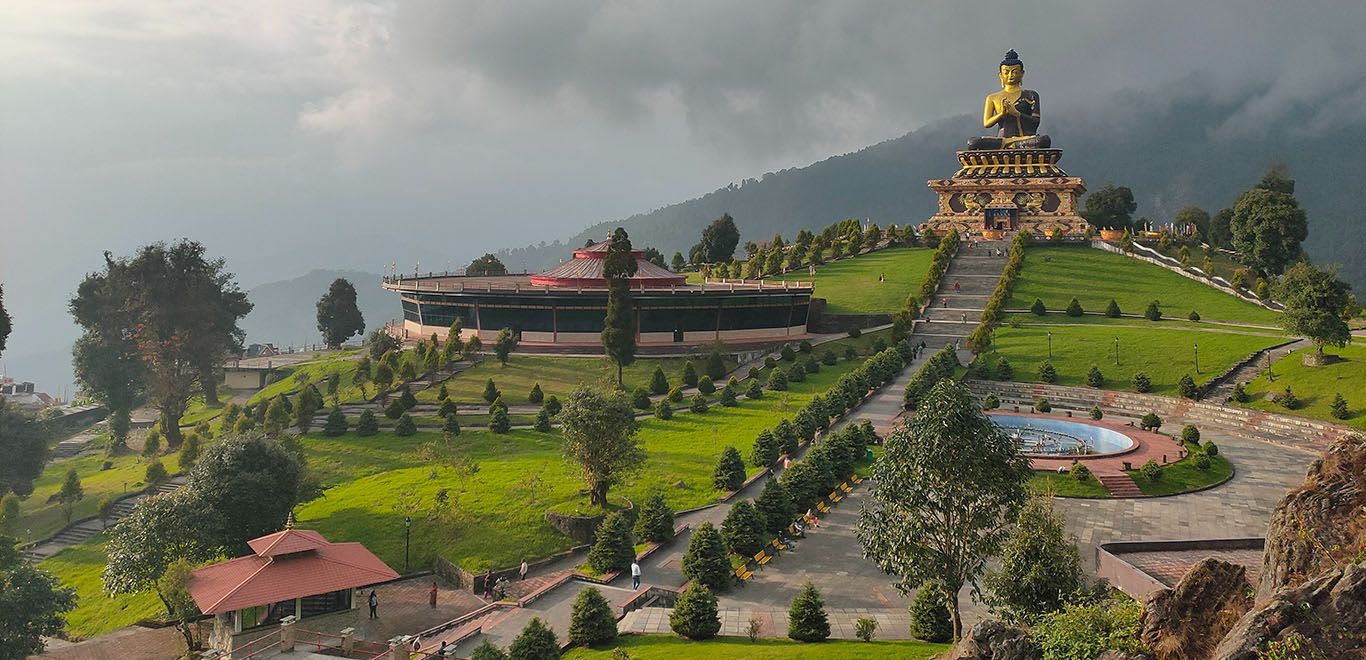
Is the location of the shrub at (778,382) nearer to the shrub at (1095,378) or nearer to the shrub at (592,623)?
the shrub at (1095,378)

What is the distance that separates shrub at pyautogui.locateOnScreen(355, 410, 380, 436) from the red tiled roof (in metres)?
17.0

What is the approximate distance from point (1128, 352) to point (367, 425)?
4202 centimetres

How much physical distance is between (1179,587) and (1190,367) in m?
41.1

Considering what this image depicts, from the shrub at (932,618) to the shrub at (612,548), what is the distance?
372 inches

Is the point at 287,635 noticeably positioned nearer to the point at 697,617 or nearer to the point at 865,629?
the point at 697,617

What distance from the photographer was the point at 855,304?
67625mm

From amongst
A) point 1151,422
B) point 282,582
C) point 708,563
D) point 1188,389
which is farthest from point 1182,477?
point 282,582

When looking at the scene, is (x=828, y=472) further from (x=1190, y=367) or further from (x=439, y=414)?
(x=1190, y=367)

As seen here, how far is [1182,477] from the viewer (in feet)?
106

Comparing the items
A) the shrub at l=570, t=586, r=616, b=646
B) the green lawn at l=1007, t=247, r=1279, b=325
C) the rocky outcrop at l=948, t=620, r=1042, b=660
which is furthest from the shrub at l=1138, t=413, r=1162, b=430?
the rocky outcrop at l=948, t=620, r=1042, b=660

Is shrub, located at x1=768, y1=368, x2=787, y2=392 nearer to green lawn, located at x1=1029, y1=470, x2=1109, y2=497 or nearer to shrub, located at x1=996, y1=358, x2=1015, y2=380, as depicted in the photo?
shrub, located at x1=996, y1=358, x2=1015, y2=380

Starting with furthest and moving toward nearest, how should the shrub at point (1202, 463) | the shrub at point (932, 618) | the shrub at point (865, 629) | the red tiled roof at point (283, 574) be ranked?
the shrub at point (1202, 463)
the red tiled roof at point (283, 574)
the shrub at point (865, 629)
the shrub at point (932, 618)

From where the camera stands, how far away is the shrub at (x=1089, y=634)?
11.3 m

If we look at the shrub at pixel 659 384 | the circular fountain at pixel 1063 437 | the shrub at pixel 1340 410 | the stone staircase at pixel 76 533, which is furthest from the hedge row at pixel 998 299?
the stone staircase at pixel 76 533
